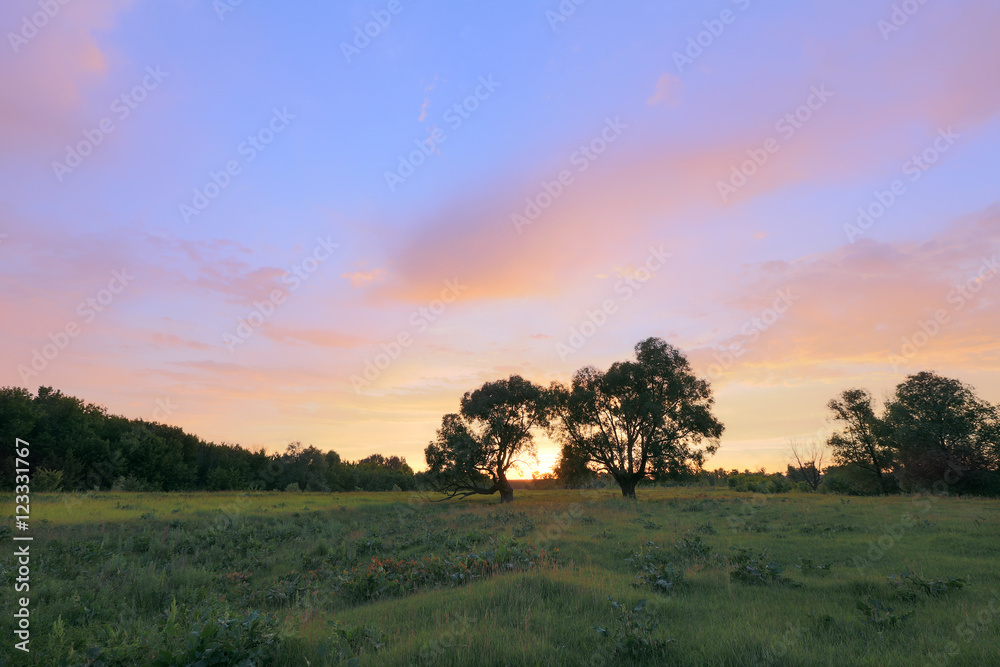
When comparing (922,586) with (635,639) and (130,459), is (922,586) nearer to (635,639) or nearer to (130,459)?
(635,639)

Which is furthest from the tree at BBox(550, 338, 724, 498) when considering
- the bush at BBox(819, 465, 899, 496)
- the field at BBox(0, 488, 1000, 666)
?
the bush at BBox(819, 465, 899, 496)

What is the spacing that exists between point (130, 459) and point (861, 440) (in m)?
96.4

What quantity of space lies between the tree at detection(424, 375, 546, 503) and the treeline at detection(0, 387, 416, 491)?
31.1 m

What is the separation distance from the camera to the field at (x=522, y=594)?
21.4 feet

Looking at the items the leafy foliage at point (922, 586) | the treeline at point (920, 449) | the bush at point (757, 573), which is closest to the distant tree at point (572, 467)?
the treeline at point (920, 449)

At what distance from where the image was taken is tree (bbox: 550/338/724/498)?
44.3 meters

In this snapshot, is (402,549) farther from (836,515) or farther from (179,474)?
(179,474)

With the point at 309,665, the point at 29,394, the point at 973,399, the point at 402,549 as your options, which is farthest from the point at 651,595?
the point at 29,394

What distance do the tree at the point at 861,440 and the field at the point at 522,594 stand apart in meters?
41.8

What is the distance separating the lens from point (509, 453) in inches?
1866

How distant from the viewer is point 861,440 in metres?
61.1

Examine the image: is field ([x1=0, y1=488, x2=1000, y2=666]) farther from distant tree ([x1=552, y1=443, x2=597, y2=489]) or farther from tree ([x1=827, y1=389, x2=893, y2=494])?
tree ([x1=827, y1=389, x2=893, y2=494])

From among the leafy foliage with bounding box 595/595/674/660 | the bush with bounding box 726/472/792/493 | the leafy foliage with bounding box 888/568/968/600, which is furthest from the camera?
the bush with bounding box 726/472/792/493

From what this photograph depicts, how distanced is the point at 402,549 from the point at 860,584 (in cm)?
1458
